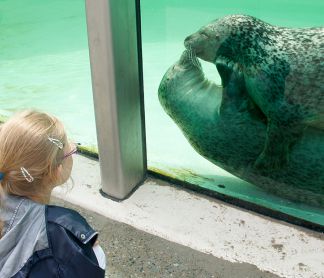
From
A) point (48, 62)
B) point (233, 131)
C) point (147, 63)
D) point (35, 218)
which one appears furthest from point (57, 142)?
point (48, 62)

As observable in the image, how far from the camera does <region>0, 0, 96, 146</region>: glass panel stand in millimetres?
4082

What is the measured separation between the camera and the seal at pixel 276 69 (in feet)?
7.41

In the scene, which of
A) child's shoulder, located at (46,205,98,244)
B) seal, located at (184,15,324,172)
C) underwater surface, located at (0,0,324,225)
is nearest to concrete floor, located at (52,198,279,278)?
underwater surface, located at (0,0,324,225)

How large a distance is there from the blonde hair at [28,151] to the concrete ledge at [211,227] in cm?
107

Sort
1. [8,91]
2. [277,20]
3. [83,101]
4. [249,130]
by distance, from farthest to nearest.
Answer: [8,91]
[83,101]
[249,130]
[277,20]

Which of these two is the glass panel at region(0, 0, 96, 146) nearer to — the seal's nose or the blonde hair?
the seal's nose

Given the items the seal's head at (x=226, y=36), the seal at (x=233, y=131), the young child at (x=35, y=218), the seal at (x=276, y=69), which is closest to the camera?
the young child at (x=35, y=218)

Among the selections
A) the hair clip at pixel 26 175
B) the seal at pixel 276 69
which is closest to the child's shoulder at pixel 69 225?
the hair clip at pixel 26 175

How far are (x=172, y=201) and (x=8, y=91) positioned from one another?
2725mm

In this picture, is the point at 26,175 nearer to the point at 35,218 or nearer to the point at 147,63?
the point at 35,218

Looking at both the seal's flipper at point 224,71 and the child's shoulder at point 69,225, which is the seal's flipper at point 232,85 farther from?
the child's shoulder at point 69,225

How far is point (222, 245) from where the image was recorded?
2.47 m

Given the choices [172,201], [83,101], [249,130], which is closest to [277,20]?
[249,130]

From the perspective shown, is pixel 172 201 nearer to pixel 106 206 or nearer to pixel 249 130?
pixel 106 206
